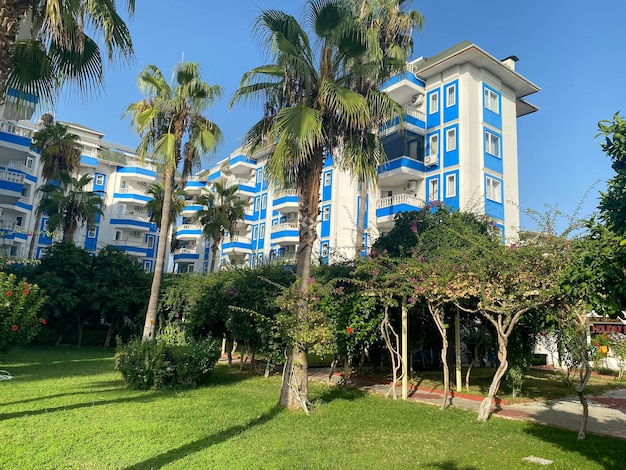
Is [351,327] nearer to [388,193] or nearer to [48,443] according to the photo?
[48,443]

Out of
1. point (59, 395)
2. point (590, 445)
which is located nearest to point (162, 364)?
point (59, 395)

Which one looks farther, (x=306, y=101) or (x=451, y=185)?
(x=451, y=185)

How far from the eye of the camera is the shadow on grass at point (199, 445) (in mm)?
5918

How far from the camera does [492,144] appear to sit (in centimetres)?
2842

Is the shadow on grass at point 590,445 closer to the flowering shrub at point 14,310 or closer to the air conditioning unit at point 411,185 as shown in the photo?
the flowering shrub at point 14,310

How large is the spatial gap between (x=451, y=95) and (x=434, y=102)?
4.43ft

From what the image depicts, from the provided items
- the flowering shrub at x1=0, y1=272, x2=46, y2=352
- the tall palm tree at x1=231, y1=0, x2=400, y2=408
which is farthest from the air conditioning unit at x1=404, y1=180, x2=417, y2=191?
the flowering shrub at x1=0, y1=272, x2=46, y2=352

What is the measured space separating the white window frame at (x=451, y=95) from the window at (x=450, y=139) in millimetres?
1734

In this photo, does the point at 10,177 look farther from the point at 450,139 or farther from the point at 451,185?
the point at 450,139

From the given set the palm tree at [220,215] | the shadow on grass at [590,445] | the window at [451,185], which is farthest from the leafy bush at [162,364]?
Answer: the palm tree at [220,215]

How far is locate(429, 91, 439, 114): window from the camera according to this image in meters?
29.1

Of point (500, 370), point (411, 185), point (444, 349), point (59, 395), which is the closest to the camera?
point (500, 370)

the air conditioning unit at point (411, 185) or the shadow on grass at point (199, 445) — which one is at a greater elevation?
the air conditioning unit at point (411, 185)

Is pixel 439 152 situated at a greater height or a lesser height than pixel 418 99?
lesser
